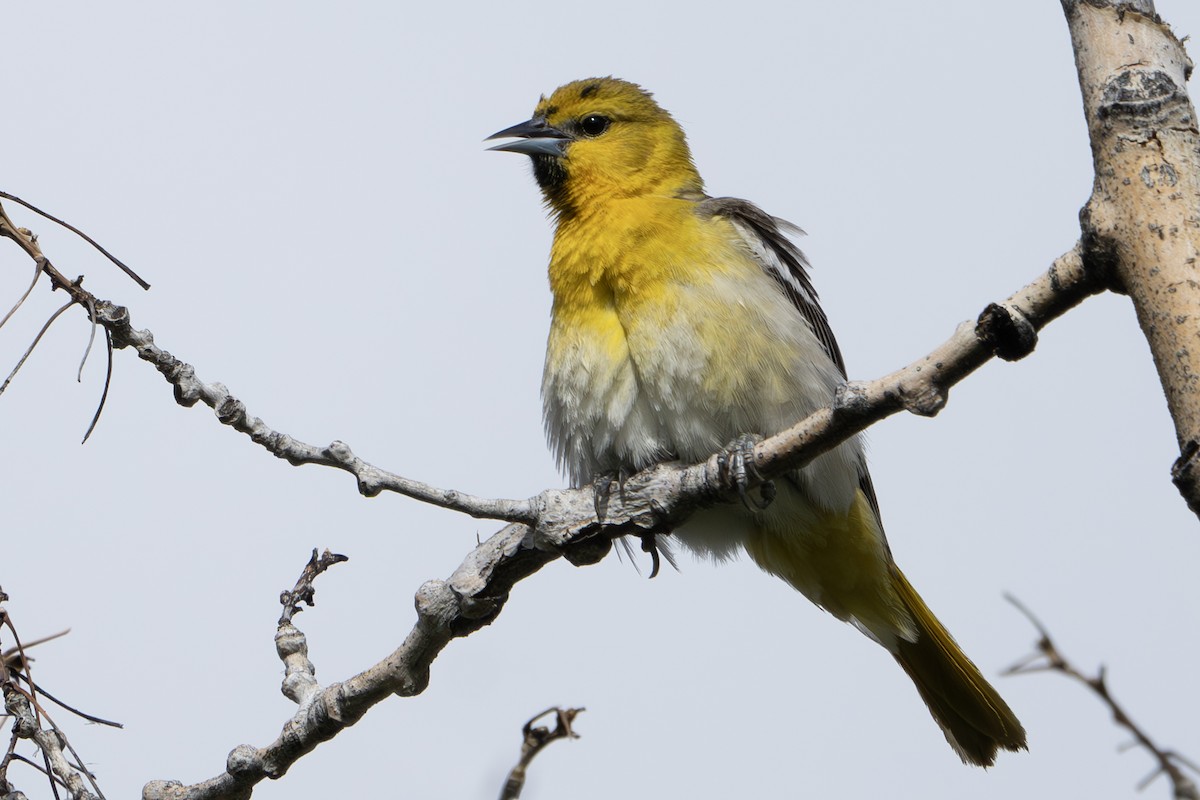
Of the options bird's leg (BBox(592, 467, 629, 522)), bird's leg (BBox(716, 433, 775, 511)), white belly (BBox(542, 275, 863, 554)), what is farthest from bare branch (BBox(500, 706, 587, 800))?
white belly (BBox(542, 275, 863, 554))

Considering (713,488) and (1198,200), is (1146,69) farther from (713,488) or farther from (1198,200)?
(713,488)

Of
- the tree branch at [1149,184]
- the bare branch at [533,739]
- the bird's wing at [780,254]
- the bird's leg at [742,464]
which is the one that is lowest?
the bare branch at [533,739]

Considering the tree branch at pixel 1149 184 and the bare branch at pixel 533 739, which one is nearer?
the bare branch at pixel 533 739

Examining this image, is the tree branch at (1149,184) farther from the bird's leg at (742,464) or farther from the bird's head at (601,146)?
the bird's head at (601,146)

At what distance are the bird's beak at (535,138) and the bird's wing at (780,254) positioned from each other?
773 millimetres

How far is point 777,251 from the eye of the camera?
5.06 meters

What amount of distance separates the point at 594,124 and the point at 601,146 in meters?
0.23

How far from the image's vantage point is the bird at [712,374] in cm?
436

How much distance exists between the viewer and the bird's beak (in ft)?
17.9

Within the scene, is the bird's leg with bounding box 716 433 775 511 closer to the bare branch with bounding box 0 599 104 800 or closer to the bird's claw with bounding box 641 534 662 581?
the bird's claw with bounding box 641 534 662 581

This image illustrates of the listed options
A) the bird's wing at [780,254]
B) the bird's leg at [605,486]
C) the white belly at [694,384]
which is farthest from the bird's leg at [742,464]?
the bird's wing at [780,254]

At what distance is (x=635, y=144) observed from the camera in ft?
18.0

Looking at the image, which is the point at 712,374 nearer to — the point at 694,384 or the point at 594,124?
the point at 694,384

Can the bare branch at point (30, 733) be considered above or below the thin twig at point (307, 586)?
below
